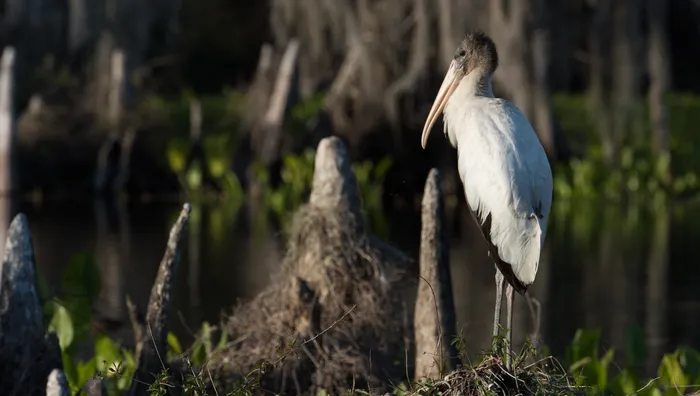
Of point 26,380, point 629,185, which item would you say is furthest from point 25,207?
point 26,380

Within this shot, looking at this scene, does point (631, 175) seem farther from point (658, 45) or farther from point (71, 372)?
point (71, 372)

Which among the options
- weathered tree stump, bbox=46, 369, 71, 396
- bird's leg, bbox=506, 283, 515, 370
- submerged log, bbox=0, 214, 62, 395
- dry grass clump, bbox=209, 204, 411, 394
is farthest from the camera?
dry grass clump, bbox=209, 204, 411, 394

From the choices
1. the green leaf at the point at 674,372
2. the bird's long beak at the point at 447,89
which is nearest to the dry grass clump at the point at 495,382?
the bird's long beak at the point at 447,89

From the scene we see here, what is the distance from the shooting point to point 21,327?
6.67 meters

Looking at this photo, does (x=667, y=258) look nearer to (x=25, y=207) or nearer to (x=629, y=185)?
(x=629, y=185)

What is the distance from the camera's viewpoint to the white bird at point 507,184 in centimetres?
618

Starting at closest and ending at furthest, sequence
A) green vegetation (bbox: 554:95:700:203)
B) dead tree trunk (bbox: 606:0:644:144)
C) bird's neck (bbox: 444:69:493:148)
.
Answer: bird's neck (bbox: 444:69:493:148) < dead tree trunk (bbox: 606:0:644:144) < green vegetation (bbox: 554:95:700:203)

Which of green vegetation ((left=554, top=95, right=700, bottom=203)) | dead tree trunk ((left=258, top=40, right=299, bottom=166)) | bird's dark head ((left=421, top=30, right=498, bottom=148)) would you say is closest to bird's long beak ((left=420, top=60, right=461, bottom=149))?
bird's dark head ((left=421, top=30, right=498, bottom=148))

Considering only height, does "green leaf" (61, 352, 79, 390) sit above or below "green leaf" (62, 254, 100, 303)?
below

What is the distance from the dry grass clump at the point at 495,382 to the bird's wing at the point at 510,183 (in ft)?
4.09

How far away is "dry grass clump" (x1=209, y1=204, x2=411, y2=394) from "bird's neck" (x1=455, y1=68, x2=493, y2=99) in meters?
Result: 0.97

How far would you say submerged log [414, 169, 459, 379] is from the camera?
22.2 ft

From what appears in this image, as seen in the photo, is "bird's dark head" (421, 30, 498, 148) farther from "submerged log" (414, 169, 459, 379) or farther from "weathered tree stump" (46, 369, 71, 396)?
"weathered tree stump" (46, 369, 71, 396)

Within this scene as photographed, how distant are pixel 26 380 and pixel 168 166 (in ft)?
56.0
